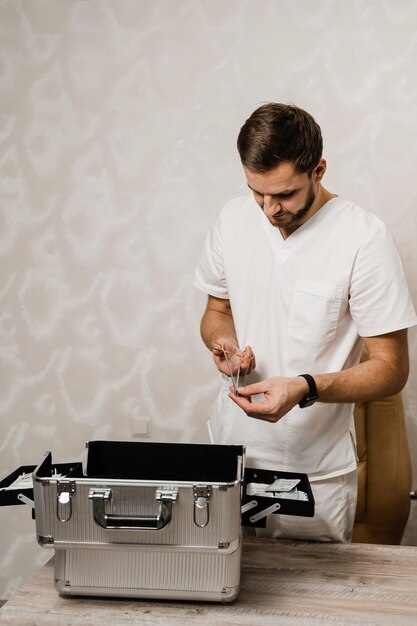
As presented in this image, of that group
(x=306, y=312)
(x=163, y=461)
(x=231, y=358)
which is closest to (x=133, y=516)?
(x=163, y=461)

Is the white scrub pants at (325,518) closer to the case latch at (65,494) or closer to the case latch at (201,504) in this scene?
the case latch at (201,504)

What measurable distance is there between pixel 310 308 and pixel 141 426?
127 centimetres

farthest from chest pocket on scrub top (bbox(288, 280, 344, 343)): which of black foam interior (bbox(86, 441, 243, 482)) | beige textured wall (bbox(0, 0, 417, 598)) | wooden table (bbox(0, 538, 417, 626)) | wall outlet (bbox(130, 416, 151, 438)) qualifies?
wall outlet (bbox(130, 416, 151, 438))

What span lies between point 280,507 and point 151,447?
13.8 inches

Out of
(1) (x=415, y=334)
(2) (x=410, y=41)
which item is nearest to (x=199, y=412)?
(1) (x=415, y=334)

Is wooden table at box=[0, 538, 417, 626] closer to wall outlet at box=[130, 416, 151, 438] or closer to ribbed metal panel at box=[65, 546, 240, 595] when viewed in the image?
ribbed metal panel at box=[65, 546, 240, 595]

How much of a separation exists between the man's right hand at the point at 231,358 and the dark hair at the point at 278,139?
0.47 metres

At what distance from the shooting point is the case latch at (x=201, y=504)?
1.42 m

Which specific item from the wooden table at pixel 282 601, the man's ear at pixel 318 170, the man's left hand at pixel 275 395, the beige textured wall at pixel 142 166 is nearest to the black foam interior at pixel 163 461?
the man's left hand at pixel 275 395

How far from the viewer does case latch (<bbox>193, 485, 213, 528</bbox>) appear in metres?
1.42

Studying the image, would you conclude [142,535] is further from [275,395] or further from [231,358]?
[231,358]

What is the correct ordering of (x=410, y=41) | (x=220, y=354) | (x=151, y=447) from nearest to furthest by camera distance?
1. (x=151, y=447)
2. (x=220, y=354)
3. (x=410, y=41)

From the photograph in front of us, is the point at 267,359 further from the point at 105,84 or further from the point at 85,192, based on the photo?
the point at 105,84

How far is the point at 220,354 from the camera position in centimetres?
192
